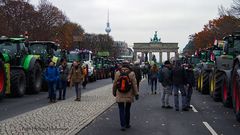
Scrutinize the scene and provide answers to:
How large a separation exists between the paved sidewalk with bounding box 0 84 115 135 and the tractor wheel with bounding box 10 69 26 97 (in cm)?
420

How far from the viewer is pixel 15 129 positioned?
1273cm

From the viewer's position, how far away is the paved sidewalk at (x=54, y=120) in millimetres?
12622

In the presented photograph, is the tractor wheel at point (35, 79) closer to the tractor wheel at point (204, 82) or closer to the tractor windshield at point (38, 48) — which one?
the tractor windshield at point (38, 48)

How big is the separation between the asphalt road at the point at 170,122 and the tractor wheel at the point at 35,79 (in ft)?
24.0

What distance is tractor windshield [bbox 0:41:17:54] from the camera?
25.0 metres

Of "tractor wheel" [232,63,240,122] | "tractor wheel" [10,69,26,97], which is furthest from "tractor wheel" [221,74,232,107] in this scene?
"tractor wheel" [10,69,26,97]

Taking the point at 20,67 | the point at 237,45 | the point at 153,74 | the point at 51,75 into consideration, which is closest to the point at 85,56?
the point at 153,74

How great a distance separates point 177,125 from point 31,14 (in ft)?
172

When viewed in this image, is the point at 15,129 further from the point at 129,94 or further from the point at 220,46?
the point at 220,46

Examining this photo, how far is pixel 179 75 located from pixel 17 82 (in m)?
7.93

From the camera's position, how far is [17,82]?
2309cm

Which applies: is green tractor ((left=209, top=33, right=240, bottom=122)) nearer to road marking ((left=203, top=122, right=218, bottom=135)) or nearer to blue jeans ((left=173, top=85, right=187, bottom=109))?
blue jeans ((left=173, top=85, right=187, bottom=109))

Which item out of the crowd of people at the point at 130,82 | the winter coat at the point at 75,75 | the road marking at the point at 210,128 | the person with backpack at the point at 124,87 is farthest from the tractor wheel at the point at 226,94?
the person with backpack at the point at 124,87

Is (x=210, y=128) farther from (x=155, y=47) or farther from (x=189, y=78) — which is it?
(x=155, y=47)
